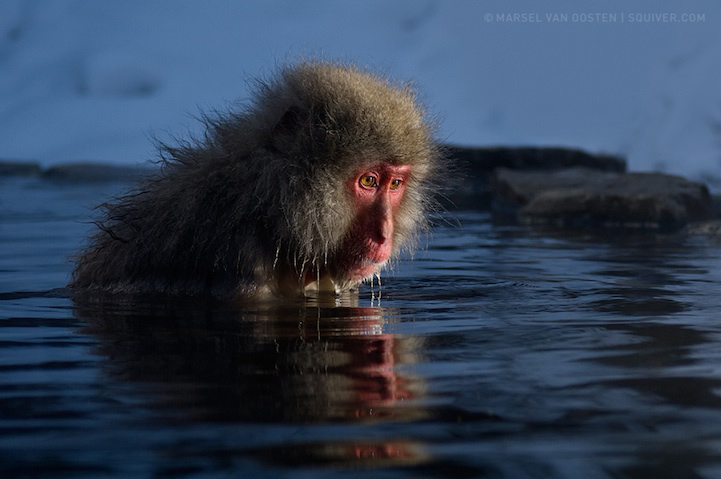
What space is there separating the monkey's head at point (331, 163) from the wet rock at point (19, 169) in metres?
18.4

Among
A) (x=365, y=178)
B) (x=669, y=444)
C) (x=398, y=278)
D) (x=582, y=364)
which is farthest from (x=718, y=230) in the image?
(x=669, y=444)

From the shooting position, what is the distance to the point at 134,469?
199cm

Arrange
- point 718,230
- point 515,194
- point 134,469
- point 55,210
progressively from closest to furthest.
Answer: point 134,469 < point 718,230 < point 55,210 < point 515,194

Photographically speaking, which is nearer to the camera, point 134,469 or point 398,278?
point 134,469

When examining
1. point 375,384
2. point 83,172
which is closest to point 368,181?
point 375,384

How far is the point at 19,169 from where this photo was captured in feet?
73.5

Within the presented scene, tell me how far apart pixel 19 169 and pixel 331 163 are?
62.6 ft

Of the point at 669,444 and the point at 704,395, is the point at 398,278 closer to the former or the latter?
the point at 704,395

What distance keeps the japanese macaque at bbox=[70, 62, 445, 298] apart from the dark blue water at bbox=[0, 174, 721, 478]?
21 centimetres

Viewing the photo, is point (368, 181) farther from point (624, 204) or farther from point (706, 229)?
point (624, 204)

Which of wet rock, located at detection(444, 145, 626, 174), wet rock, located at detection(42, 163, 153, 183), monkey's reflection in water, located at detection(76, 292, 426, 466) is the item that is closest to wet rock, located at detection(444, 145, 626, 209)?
wet rock, located at detection(444, 145, 626, 174)

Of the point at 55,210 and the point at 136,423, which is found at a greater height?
the point at 55,210

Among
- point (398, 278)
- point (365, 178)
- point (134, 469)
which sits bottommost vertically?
point (134, 469)

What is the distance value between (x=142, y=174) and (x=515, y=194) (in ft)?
28.4
